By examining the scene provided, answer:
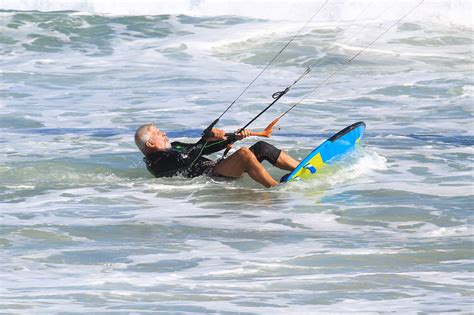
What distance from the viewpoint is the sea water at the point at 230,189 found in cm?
610

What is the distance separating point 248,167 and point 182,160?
A: 63 cm

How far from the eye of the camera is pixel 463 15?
2734 cm

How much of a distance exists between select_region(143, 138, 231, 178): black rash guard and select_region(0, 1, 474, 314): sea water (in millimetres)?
101

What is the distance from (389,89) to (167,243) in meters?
10.4

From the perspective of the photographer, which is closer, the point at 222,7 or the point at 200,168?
the point at 200,168

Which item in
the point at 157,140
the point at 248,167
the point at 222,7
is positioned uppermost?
the point at 157,140

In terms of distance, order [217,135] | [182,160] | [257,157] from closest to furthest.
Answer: [217,135]
[182,160]
[257,157]

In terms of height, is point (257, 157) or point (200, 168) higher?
point (257, 157)

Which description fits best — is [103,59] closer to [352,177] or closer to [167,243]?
[352,177]

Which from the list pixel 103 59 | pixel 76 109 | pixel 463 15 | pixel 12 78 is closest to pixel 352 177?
pixel 76 109

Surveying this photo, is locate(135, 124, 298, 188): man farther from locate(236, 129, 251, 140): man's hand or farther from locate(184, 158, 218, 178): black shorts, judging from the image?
locate(236, 129, 251, 140): man's hand

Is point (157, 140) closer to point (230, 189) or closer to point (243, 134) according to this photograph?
point (230, 189)

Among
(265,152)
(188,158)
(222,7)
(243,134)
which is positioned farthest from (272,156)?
(222,7)

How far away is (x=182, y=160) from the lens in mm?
9727
